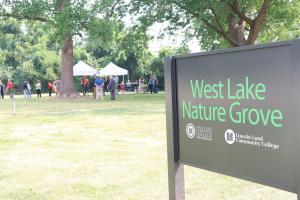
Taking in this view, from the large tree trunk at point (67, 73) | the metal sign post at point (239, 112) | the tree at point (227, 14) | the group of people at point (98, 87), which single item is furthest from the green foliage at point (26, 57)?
the metal sign post at point (239, 112)

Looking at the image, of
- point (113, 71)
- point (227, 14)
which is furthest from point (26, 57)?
point (227, 14)

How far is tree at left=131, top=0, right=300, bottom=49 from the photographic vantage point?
1130 inches

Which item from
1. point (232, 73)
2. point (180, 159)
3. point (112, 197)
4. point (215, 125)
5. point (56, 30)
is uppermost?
point (56, 30)

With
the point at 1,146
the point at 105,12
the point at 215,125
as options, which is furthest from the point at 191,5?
the point at 215,125

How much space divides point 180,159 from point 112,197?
1956 millimetres

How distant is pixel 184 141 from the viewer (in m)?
4.30

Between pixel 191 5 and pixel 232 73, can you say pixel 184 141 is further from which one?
pixel 191 5

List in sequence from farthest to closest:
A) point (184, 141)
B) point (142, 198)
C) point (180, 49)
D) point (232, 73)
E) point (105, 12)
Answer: point (180, 49), point (105, 12), point (142, 198), point (184, 141), point (232, 73)

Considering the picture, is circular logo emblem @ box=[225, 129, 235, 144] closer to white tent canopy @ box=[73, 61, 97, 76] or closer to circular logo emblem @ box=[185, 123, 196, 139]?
circular logo emblem @ box=[185, 123, 196, 139]

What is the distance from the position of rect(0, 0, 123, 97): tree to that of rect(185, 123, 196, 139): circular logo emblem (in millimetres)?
25146

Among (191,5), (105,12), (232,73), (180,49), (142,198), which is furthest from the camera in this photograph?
(180,49)

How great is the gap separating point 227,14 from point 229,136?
2669cm

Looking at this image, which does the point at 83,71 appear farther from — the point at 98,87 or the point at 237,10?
the point at 237,10

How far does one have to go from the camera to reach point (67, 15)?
29.0 meters
